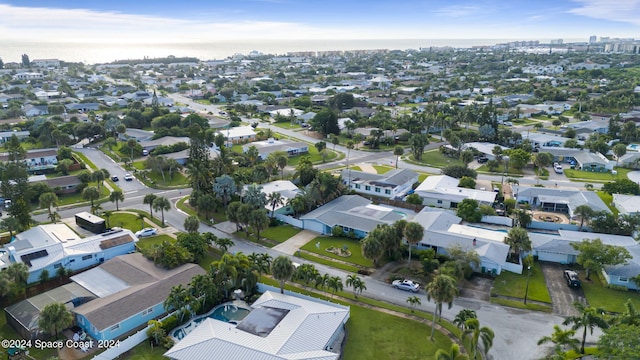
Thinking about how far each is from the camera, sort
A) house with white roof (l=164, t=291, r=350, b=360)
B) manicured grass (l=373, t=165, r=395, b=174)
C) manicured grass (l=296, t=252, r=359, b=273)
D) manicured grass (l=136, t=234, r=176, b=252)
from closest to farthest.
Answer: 1. house with white roof (l=164, t=291, r=350, b=360)
2. manicured grass (l=296, t=252, r=359, b=273)
3. manicured grass (l=136, t=234, r=176, b=252)
4. manicured grass (l=373, t=165, r=395, b=174)

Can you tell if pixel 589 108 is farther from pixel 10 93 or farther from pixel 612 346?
pixel 10 93

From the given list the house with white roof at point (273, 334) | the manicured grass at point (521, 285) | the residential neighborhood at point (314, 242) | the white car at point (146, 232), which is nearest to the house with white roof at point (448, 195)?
the residential neighborhood at point (314, 242)

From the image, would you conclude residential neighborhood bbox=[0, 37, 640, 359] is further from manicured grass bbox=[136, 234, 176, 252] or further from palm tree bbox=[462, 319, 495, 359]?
manicured grass bbox=[136, 234, 176, 252]

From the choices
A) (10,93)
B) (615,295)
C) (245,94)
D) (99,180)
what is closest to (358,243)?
(615,295)

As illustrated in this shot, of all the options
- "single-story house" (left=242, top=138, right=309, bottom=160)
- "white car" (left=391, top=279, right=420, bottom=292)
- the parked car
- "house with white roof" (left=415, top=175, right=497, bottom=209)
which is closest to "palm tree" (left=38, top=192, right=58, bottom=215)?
"single-story house" (left=242, top=138, right=309, bottom=160)

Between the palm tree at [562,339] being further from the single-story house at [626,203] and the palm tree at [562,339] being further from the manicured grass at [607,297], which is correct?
the single-story house at [626,203]
